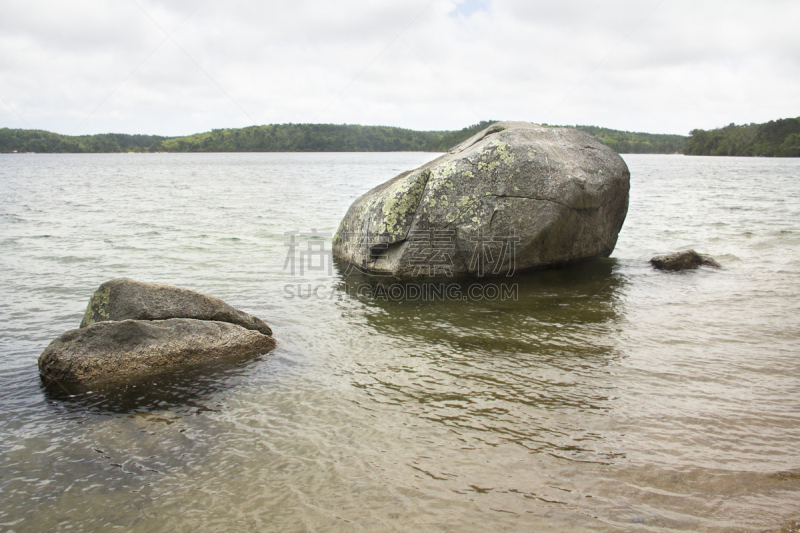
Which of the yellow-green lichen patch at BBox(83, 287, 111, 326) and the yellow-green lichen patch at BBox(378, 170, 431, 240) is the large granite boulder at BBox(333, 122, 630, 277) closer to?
the yellow-green lichen patch at BBox(378, 170, 431, 240)

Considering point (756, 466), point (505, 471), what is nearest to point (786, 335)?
point (756, 466)

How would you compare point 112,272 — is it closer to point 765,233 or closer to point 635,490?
point 635,490

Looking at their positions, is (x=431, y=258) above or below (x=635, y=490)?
above

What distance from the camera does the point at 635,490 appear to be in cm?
344

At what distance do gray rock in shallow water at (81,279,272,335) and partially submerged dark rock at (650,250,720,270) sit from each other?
30.0 ft

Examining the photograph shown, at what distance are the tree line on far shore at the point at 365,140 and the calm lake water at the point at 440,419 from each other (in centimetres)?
9860

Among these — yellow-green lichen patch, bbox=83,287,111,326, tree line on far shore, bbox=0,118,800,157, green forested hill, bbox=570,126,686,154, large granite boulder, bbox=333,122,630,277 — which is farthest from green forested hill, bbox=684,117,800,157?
yellow-green lichen patch, bbox=83,287,111,326

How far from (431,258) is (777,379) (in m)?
5.67

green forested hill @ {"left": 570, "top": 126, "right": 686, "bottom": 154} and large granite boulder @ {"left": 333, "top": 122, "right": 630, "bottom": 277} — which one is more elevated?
green forested hill @ {"left": 570, "top": 126, "right": 686, "bottom": 154}

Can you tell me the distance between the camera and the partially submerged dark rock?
33.9 ft

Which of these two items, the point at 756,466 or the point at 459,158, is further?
the point at 459,158

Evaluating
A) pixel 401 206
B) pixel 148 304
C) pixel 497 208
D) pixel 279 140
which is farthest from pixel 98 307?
pixel 279 140

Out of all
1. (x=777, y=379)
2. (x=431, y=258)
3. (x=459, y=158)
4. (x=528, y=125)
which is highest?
(x=528, y=125)

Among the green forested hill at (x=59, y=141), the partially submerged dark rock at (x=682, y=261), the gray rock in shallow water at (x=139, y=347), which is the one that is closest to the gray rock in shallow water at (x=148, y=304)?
the gray rock in shallow water at (x=139, y=347)
